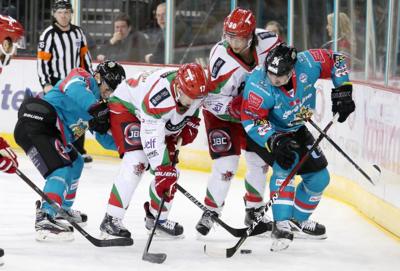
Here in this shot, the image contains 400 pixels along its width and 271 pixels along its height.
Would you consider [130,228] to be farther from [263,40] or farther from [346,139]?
[346,139]

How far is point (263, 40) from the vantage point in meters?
5.25

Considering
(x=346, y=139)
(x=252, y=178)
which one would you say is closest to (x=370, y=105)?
(x=346, y=139)

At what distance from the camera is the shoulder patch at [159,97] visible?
475cm

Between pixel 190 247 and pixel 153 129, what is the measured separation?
69 cm

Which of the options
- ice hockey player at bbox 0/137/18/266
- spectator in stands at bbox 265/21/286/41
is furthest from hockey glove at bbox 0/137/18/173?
spectator in stands at bbox 265/21/286/41

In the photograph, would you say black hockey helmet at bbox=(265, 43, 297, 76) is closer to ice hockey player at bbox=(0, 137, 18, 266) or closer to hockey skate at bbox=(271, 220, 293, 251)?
hockey skate at bbox=(271, 220, 293, 251)

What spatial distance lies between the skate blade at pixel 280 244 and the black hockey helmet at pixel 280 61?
31.2 inches

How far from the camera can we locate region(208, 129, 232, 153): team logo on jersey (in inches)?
206

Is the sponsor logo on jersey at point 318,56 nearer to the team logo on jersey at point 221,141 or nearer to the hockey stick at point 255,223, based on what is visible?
the hockey stick at point 255,223

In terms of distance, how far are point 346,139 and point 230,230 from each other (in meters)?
1.54

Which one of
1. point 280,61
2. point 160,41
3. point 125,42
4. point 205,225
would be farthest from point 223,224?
point 125,42

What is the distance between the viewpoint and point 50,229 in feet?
16.7

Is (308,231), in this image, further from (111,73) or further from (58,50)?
(58,50)

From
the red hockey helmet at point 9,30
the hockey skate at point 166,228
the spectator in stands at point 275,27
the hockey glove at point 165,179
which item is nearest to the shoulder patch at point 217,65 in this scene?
the hockey glove at point 165,179
